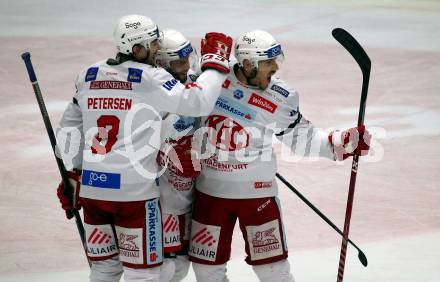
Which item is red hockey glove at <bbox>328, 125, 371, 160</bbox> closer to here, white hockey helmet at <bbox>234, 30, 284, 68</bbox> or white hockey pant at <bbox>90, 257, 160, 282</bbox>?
white hockey helmet at <bbox>234, 30, 284, 68</bbox>

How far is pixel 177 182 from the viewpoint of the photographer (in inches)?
195

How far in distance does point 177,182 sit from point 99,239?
509 mm

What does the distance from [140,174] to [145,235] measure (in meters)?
0.30

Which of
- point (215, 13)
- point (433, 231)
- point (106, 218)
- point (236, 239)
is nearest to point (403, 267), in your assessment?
point (433, 231)

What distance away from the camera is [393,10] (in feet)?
44.7

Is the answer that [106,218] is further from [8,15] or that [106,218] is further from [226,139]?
[8,15]

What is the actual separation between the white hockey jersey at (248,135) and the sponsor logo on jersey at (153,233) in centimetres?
40

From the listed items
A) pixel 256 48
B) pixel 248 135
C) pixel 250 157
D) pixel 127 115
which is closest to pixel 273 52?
pixel 256 48

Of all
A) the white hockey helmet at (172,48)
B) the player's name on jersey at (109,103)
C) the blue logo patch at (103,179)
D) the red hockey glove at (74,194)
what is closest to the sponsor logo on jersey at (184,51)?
the white hockey helmet at (172,48)

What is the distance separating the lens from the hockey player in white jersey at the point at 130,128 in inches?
177

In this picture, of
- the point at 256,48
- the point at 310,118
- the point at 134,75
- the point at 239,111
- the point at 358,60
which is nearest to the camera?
the point at 134,75

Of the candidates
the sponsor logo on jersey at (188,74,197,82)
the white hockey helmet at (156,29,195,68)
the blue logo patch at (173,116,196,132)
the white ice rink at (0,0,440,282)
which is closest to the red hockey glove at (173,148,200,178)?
the blue logo patch at (173,116,196,132)

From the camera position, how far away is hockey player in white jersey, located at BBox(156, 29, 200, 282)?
15.8 feet

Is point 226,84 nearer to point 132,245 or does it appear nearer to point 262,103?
point 262,103
